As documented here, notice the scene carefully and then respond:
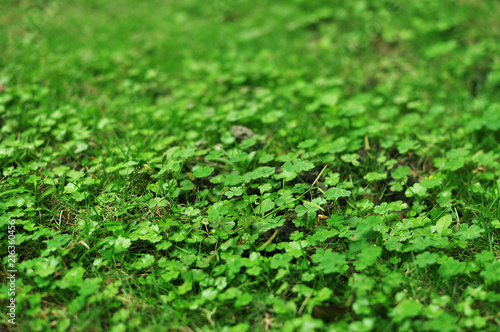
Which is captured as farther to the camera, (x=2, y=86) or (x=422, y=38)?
(x=422, y=38)

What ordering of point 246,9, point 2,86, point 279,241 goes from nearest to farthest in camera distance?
point 279,241
point 2,86
point 246,9

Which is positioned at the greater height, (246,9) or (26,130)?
(246,9)

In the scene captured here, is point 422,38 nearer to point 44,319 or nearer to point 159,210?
point 159,210

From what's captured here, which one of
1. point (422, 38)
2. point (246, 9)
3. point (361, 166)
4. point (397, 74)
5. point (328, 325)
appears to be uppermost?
point (246, 9)

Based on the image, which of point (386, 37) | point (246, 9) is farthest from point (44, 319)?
point (246, 9)

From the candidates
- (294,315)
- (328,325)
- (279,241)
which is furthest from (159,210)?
(328,325)

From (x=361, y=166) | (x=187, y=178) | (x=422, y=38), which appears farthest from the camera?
(x=422, y=38)
